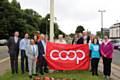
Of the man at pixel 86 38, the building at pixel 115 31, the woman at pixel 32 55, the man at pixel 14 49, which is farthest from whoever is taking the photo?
the building at pixel 115 31

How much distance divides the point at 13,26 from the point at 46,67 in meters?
79.7

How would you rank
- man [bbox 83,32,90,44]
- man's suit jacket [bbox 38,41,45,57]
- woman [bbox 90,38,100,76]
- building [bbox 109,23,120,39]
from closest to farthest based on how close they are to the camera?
woman [bbox 90,38,100,76]
man's suit jacket [bbox 38,41,45,57]
man [bbox 83,32,90,44]
building [bbox 109,23,120,39]

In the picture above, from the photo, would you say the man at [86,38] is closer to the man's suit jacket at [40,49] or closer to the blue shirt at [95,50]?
the blue shirt at [95,50]

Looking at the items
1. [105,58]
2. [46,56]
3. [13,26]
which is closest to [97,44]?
[105,58]

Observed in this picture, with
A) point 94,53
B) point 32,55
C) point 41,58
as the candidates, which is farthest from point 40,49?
point 94,53

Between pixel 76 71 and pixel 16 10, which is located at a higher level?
pixel 16 10

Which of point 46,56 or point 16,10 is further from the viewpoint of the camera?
point 16,10

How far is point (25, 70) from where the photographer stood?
18750mm

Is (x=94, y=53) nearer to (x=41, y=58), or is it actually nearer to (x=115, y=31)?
(x=41, y=58)

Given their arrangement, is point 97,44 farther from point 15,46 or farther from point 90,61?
point 15,46

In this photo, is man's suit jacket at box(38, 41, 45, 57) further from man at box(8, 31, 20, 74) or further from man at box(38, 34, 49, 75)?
man at box(8, 31, 20, 74)

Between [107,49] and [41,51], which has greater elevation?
[107,49]

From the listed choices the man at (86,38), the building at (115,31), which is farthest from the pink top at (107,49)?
the building at (115,31)

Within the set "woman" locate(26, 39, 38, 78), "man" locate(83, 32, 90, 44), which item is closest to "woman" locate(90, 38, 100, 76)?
"man" locate(83, 32, 90, 44)
